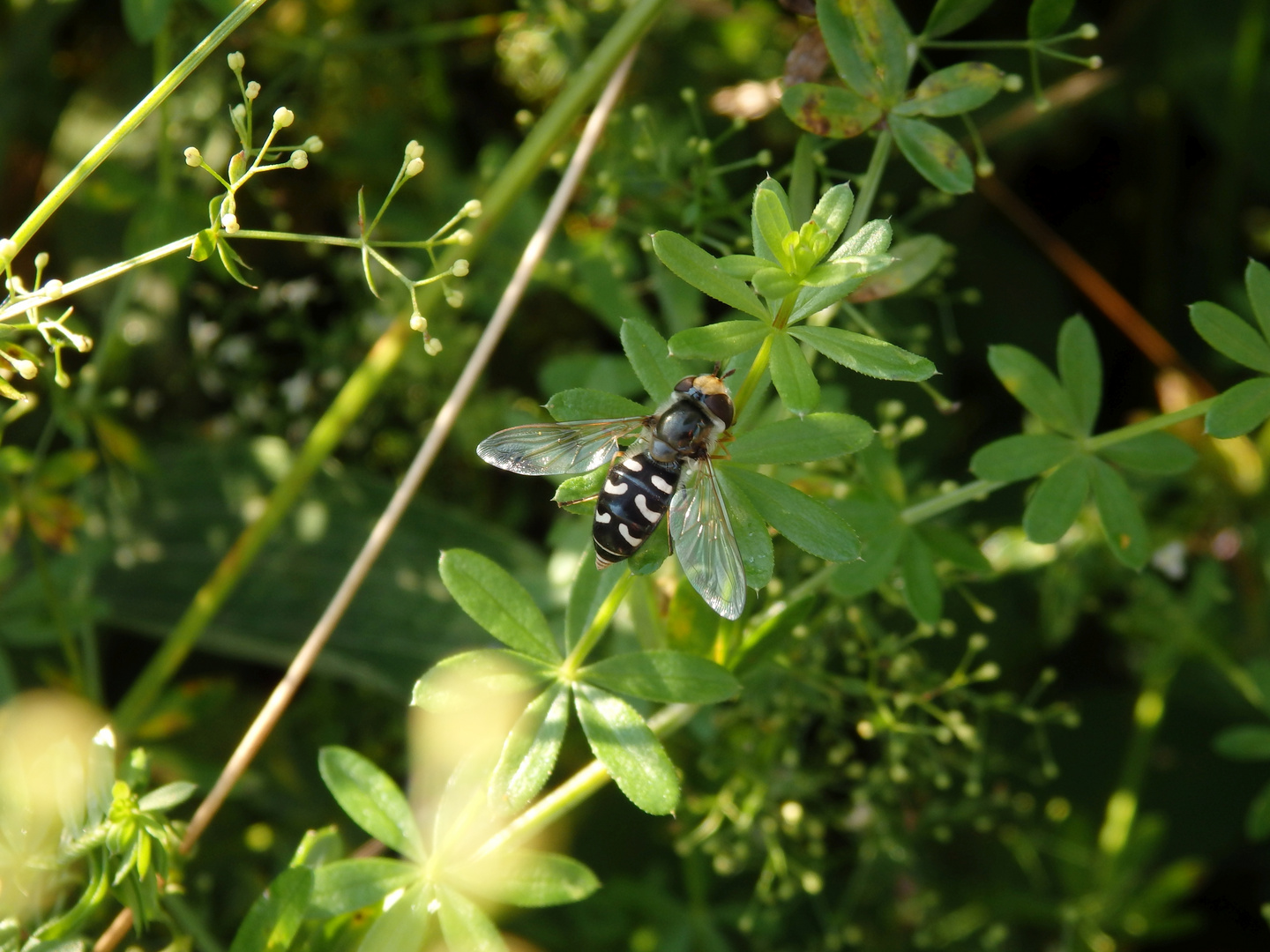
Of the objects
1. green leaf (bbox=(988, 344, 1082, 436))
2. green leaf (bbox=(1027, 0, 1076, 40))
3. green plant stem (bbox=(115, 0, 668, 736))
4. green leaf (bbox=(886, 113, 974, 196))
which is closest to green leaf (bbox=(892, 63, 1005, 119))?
green leaf (bbox=(886, 113, 974, 196))

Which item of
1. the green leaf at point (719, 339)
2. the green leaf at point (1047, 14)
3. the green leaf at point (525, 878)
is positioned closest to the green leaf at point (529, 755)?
the green leaf at point (525, 878)

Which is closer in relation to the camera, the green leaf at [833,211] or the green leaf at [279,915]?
the green leaf at [833,211]

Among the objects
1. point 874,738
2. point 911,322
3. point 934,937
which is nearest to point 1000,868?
point 934,937

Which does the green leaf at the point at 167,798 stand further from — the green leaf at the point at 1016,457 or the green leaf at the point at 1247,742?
the green leaf at the point at 1247,742

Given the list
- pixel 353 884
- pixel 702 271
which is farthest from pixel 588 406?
pixel 353 884

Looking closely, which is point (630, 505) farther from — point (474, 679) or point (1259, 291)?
point (1259, 291)

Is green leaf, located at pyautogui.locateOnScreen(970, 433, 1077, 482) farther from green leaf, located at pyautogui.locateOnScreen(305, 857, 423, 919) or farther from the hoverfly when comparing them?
green leaf, located at pyautogui.locateOnScreen(305, 857, 423, 919)
